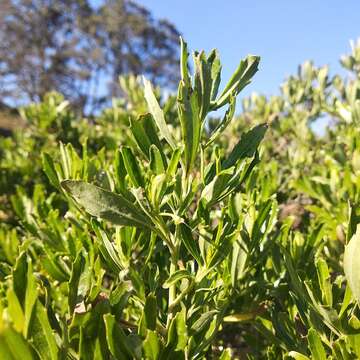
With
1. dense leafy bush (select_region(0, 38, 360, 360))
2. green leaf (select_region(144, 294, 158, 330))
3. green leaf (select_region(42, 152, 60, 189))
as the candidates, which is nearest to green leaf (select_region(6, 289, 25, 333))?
dense leafy bush (select_region(0, 38, 360, 360))

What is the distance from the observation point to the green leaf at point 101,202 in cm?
99

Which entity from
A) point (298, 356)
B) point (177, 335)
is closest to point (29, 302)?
point (177, 335)

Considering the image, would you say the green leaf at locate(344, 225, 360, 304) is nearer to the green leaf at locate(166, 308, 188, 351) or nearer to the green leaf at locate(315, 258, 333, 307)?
the green leaf at locate(315, 258, 333, 307)

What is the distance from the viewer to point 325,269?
3.75 ft

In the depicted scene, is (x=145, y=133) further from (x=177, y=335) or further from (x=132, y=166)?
(x=177, y=335)

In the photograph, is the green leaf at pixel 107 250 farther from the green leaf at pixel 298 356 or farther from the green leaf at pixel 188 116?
the green leaf at pixel 298 356

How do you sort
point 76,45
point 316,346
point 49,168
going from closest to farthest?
point 316,346 → point 49,168 → point 76,45

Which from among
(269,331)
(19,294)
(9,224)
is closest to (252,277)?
(269,331)

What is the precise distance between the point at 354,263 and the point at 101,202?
545mm

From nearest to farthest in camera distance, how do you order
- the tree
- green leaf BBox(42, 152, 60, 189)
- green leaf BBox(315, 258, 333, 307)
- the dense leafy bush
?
1. the dense leafy bush
2. green leaf BBox(315, 258, 333, 307)
3. green leaf BBox(42, 152, 60, 189)
4. the tree

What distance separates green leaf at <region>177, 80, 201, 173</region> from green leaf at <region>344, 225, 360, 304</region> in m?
0.39

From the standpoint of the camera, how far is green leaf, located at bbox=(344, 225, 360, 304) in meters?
1.01

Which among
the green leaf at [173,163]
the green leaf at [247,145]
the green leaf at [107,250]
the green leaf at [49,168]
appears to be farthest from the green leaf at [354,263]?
the green leaf at [49,168]

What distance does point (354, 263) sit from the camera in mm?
1021
